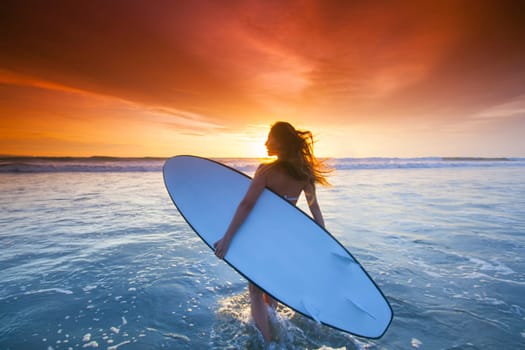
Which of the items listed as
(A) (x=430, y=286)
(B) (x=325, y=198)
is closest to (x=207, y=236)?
(A) (x=430, y=286)

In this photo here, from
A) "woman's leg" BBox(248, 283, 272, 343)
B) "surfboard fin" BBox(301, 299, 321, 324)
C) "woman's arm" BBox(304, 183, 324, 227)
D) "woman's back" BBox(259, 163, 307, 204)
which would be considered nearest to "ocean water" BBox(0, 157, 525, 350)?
"woman's leg" BBox(248, 283, 272, 343)

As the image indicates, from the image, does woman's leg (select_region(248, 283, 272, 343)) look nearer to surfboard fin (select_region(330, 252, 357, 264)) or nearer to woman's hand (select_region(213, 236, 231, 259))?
woman's hand (select_region(213, 236, 231, 259))

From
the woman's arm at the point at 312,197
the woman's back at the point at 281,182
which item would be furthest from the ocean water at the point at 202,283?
the woman's back at the point at 281,182

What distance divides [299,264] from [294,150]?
889 millimetres

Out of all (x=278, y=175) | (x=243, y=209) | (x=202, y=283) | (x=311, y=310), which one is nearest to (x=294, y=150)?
(x=278, y=175)

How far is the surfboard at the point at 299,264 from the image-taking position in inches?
82.2

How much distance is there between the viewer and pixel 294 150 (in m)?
2.17

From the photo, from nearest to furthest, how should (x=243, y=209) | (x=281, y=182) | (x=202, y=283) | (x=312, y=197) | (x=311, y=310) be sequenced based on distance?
(x=311, y=310) < (x=243, y=209) < (x=281, y=182) < (x=312, y=197) < (x=202, y=283)

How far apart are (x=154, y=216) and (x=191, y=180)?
380 cm

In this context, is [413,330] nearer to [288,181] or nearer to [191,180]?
[288,181]

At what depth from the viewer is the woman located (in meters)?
2.16

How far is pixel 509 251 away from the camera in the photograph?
4.27m

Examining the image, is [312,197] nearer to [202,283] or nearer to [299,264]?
[299,264]

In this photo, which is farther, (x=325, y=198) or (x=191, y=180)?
(x=325, y=198)
